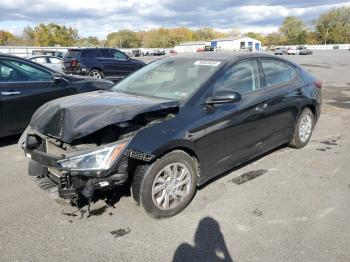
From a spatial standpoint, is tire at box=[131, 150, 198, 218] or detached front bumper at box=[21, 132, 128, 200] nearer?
detached front bumper at box=[21, 132, 128, 200]

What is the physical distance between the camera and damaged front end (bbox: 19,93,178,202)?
11.0ft

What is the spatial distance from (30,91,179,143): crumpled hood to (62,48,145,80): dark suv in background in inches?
470

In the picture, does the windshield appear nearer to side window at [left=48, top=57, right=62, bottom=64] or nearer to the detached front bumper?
the detached front bumper

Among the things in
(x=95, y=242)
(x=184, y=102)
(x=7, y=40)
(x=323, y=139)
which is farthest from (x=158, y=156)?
(x=7, y=40)

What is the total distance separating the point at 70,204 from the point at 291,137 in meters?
3.57

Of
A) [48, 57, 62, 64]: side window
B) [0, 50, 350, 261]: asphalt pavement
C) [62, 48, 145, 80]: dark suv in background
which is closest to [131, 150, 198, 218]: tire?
[0, 50, 350, 261]: asphalt pavement

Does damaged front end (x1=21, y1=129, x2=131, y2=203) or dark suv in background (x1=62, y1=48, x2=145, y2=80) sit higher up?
dark suv in background (x1=62, y1=48, x2=145, y2=80)

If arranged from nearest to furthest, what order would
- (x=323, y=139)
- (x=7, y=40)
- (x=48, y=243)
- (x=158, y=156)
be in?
(x=48, y=243), (x=158, y=156), (x=323, y=139), (x=7, y=40)

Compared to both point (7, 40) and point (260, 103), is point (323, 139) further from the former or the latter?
point (7, 40)

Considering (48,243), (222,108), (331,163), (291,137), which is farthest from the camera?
(291,137)

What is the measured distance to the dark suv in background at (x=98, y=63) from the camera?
15617mm

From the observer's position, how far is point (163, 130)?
3588 mm

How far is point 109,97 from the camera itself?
4.31 m

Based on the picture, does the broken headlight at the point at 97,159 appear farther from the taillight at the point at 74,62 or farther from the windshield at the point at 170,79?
the taillight at the point at 74,62
